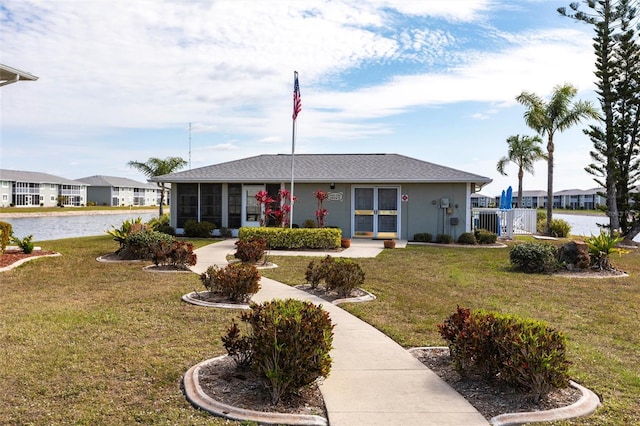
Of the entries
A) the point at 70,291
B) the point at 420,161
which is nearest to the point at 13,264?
the point at 70,291

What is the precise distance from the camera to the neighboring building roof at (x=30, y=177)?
62594mm

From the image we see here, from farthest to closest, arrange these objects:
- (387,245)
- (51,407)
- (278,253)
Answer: (387,245)
(278,253)
(51,407)

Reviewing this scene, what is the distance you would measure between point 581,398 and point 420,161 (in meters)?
18.2

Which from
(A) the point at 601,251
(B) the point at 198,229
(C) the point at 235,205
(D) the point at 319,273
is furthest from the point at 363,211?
(D) the point at 319,273

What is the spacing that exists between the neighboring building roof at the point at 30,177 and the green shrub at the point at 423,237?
5791 cm

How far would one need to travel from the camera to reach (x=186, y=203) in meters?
21.0

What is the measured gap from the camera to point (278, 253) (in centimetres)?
1532

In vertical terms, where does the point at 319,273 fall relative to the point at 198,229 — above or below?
below

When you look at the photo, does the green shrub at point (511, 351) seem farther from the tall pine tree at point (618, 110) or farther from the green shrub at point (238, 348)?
the tall pine tree at point (618, 110)

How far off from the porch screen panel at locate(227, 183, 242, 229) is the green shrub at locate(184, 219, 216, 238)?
80cm

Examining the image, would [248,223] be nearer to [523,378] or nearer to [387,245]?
[387,245]

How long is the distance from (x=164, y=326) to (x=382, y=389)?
315 centimetres

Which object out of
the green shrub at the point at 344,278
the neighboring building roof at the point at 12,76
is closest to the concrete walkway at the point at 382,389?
the green shrub at the point at 344,278

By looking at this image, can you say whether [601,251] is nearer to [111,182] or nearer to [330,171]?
[330,171]
